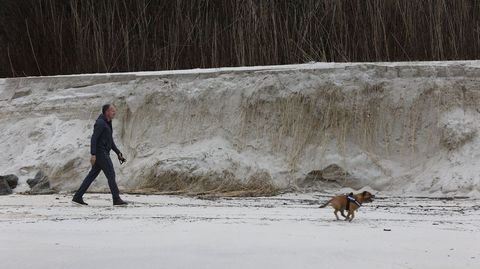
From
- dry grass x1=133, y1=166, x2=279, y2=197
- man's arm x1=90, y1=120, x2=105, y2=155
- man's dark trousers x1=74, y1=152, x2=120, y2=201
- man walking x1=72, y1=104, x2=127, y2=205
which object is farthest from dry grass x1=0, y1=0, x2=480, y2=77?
man's dark trousers x1=74, y1=152, x2=120, y2=201

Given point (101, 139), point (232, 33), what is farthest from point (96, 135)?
point (232, 33)

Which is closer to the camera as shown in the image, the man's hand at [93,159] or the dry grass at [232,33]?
the man's hand at [93,159]

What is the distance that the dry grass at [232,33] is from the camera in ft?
52.5

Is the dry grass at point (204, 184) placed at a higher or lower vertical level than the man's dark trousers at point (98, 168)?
lower

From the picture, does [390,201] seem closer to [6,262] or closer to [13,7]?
[6,262]

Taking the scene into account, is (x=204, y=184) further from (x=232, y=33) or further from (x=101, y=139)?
(x=232, y=33)

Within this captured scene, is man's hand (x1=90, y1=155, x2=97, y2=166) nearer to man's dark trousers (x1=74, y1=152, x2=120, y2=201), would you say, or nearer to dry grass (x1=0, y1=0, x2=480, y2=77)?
man's dark trousers (x1=74, y1=152, x2=120, y2=201)

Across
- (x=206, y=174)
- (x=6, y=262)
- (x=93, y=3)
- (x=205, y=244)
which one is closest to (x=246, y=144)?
(x=206, y=174)

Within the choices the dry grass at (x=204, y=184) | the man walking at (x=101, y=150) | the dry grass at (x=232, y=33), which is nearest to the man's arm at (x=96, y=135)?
the man walking at (x=101, y=150)

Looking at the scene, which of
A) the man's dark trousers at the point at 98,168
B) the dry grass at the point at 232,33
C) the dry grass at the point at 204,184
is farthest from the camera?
the dry grass at the point at 232,33

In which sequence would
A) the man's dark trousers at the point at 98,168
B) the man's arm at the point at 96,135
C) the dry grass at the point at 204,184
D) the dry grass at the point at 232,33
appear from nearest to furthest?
the man's dark trousers at the point at 98,168, the man's arm at the point at 96,135, the dry grass at the point at 204,184, the dry grass at the point at 232,33

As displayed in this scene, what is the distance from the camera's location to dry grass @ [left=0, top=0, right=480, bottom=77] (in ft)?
52.5

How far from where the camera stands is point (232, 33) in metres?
16.9

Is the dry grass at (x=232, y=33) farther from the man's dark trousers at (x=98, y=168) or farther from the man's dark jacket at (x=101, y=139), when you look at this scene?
the man's dark trousers at (x=98, y=168)
